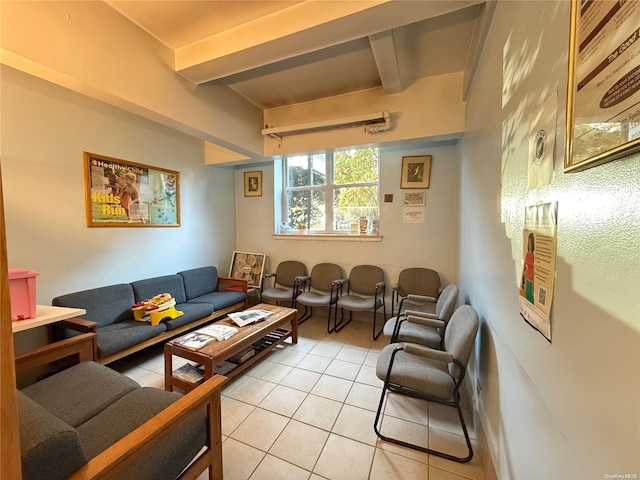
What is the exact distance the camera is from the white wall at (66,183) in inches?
81.3

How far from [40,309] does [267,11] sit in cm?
266

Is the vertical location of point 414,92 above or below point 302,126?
above

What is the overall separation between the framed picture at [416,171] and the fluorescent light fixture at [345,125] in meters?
0.75

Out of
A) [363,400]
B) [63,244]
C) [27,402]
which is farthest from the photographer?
[63,244]

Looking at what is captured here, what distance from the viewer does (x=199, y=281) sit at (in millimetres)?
3545

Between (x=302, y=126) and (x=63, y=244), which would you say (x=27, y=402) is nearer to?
(x=63, y=244)

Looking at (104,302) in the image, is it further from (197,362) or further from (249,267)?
(249,267)

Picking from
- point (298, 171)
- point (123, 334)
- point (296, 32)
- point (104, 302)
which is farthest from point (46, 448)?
point (298, 171)

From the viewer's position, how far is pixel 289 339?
301 cm

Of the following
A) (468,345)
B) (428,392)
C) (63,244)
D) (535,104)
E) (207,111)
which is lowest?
(428,392)

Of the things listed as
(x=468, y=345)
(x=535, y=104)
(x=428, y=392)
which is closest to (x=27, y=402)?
(x=428, y=392)

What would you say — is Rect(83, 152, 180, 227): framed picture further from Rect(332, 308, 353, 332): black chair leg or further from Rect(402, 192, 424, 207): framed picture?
Rect(402, 192, 424, 207): framed picture

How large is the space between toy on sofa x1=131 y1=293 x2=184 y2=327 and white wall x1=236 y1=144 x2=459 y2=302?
177 cm

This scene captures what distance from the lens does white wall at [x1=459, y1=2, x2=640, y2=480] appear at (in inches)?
19.5
